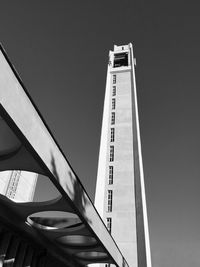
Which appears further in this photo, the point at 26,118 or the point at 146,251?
the point at 146,251

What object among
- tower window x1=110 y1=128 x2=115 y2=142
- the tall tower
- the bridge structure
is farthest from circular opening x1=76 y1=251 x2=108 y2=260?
tower window x1=110 y1=128 x2=115 y2=142

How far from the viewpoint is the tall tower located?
802 inches

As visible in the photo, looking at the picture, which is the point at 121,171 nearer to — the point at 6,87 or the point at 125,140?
the point at 125,140

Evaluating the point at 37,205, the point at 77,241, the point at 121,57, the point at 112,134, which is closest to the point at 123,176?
the point at 112,134

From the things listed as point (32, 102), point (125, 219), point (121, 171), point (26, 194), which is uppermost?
point (26, 194)

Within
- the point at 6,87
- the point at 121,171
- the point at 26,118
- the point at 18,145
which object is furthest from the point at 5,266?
the point at 121,171

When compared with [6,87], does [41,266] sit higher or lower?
lower

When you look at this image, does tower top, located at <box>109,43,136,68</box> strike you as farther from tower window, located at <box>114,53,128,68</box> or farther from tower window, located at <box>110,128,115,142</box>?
tower window, located at <box>110,128,115,142</box>

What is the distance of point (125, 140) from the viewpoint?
89.5ft

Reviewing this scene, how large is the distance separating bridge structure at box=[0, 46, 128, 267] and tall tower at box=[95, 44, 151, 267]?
9.85 meters

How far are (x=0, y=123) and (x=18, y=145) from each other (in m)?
0.53

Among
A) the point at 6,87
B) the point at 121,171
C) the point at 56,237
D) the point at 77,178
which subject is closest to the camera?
the point at 6,87

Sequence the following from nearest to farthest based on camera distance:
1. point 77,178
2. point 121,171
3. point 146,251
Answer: point 77,178 → point 146,251 → point 121,171

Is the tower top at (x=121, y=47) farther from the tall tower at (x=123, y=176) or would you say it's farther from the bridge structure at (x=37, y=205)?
the bridge structure at (x=37, y=205)
